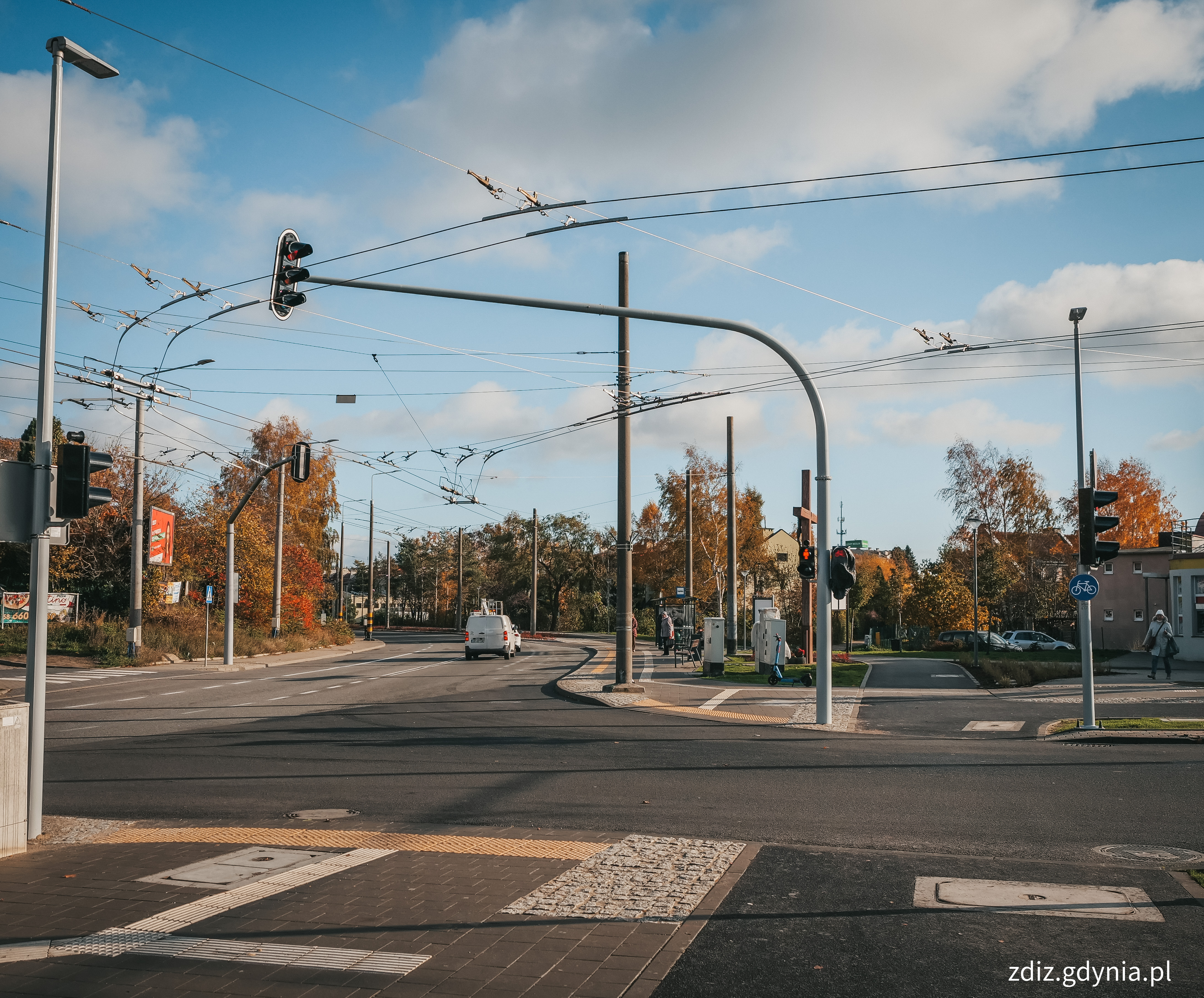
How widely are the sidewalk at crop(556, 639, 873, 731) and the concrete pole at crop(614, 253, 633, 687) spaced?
914 mm

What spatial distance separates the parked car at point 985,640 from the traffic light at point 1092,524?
113 ft

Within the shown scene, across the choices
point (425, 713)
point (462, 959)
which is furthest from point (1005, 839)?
point (425, 713)

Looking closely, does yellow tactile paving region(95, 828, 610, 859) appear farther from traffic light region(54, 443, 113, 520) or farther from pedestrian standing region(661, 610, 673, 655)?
pedestrian standing region(661, 610, 673, 655)

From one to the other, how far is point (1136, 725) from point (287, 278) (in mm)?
14889

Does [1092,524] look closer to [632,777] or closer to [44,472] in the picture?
[632,777]

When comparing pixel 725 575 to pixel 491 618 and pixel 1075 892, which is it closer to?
pixel 491 618

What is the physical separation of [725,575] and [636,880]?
6111 cm

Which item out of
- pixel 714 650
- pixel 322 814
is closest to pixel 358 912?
pixel 322 814

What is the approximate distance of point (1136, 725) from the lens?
16203 mm

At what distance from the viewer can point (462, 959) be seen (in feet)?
16.7

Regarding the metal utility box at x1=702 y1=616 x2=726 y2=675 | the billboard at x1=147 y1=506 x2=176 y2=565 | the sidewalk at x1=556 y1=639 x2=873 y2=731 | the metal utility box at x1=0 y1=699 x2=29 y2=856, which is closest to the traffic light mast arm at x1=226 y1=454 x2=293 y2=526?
the billboard at x1=147 y1=506 x2=176 y2=565

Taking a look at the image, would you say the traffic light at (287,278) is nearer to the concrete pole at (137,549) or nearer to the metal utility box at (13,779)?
the metal utility box at (13,779)

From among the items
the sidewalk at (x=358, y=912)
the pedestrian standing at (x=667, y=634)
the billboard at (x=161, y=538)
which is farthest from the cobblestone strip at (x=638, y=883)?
the billboard at (x=161, y=538)

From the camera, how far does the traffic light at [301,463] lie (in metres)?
27.8
